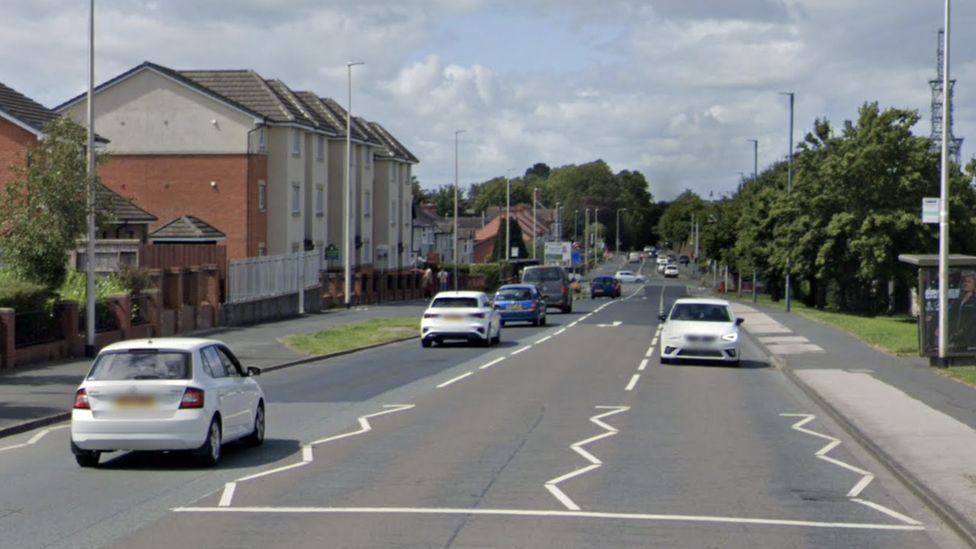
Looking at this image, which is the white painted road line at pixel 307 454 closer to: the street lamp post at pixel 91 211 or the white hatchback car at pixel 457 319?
the street lamp post at pixel 91 211

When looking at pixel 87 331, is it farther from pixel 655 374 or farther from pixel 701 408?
pixel 701 408

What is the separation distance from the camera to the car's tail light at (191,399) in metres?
13.8

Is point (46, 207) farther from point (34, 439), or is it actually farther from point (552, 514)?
point (552, 514)

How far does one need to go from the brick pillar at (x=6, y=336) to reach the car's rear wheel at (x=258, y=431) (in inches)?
461

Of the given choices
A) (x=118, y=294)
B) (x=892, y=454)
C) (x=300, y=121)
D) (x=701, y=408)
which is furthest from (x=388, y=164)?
(x=892, y=454)

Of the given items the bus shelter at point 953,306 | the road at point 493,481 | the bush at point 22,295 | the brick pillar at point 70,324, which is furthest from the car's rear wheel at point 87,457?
the bus shelter at point 953,306

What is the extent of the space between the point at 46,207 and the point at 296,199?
3491 centimetres

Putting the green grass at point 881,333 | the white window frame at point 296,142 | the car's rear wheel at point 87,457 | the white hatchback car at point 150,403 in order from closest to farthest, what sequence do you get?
1. the white hatchback car at point 150,403
2. the car's rear wheel at point 87,457
3. the green grass at point 881,333
4. the white window frame at point 296,142

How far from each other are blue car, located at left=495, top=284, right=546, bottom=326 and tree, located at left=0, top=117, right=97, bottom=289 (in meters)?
19.0

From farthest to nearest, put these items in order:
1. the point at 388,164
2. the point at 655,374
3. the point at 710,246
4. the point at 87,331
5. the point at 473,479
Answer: the point at 710,246 < the point at 388,164 < the point at 87,331 < the point at 655,374 < the point at 473,479

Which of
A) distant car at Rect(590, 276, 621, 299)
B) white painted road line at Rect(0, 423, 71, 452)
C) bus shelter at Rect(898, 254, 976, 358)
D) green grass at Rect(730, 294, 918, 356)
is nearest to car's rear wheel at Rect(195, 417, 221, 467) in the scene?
white painted road line at Rect(0, 423, 71, 452)

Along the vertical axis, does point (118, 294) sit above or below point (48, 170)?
below

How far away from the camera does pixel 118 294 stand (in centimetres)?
3300

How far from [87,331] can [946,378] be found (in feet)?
59.6
